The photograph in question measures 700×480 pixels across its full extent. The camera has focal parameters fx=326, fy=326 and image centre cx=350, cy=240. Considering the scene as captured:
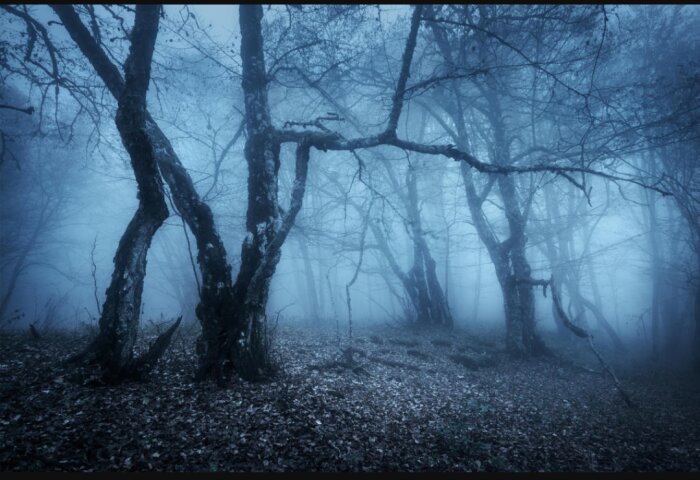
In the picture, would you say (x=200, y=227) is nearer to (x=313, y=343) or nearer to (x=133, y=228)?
(x=133, y=228)

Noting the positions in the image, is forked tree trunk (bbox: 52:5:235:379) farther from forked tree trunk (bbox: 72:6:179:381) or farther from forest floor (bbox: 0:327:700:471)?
forest floor (bbox: 0:327:700:471)

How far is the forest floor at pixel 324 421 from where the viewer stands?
3.38m

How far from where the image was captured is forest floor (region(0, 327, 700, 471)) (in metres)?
3.38

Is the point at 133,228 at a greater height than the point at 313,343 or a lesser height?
greater

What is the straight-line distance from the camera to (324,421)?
427cm

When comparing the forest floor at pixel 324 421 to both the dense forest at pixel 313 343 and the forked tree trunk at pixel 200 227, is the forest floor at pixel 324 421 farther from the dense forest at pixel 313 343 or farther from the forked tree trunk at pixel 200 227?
the forked tree trunk at pixel 200 227

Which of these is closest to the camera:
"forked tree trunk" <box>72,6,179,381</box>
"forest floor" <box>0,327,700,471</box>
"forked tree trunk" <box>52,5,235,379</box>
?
"forest floor" <box>0,327,700,471</box>

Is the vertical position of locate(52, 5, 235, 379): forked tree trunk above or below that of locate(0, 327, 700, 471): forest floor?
above

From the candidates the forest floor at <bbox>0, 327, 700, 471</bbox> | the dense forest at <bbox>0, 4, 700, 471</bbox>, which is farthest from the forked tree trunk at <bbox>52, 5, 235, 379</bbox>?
the forest floor at <bbox>0, 327, 700, 471</bbox>

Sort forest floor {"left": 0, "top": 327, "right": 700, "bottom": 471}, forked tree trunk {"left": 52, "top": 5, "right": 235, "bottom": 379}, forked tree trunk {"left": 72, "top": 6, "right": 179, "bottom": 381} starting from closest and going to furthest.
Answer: forest floor {"left": 0, "top": 327, "right": 700, "bottom": 471}
forked tree trunk {"left": 72, "top": 6, "right": 179, "bottom": 381}
forked tree trunk {"left": 52, "top": 5, "right": 235, "bottom": 379}

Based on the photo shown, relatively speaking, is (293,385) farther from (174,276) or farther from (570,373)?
(174,276)

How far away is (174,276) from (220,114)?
41.0 feet

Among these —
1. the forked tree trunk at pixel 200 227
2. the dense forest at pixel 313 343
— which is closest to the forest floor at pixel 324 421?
the dense forest at pixel 313 343

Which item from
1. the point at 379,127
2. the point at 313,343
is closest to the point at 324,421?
the point at 313,343
